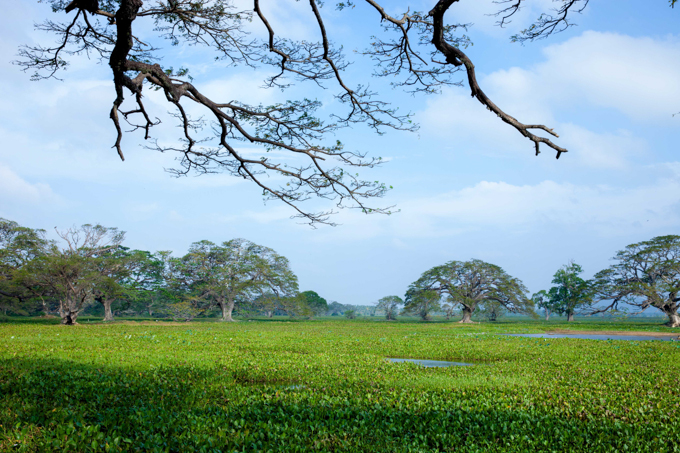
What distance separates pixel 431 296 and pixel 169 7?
39916 mm

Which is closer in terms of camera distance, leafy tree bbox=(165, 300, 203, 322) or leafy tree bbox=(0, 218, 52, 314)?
leafy tree bbox=(0, 218, 52, 314)

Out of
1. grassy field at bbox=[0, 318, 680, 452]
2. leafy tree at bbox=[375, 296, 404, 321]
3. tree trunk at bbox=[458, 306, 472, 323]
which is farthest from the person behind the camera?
leafy tree at bbox=[375, 296, 404, 321]

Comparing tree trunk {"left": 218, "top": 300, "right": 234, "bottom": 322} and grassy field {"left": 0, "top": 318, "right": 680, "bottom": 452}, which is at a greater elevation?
grassy field {"left": 0, "top": 318, "right": 680, "bottom": 452}

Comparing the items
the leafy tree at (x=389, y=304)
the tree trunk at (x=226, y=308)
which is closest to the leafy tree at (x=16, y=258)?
the tree trunk at (x=226, y=308)

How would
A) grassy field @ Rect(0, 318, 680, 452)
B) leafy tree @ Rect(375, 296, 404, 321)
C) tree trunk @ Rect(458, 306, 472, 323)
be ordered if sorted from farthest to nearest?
leafy tree @ Rect(375, 296, 404, 321)
tree trunk @ Rect(458, 306, 472, 323)
grassy field @ Rect(0, 318, 680, 452)

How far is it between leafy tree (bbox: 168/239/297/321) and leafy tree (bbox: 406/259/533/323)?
→ 15156 millimetres

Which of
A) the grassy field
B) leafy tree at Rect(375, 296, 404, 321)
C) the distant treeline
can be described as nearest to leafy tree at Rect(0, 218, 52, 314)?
the distant treeline

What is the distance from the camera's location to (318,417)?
199 inches

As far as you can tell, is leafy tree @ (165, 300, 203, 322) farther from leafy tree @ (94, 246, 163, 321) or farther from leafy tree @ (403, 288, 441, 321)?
leafy tree @ (403, 288, 441, 321)

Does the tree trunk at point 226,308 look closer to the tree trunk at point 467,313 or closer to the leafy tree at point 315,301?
the tree trunk at point 467,313

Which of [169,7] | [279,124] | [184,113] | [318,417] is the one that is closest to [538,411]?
[318,417]

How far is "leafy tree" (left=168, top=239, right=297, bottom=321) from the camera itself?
42.4 metres

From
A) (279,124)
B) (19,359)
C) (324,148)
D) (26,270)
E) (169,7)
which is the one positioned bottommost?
(19,359)

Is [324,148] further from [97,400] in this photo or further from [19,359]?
[19,359]
